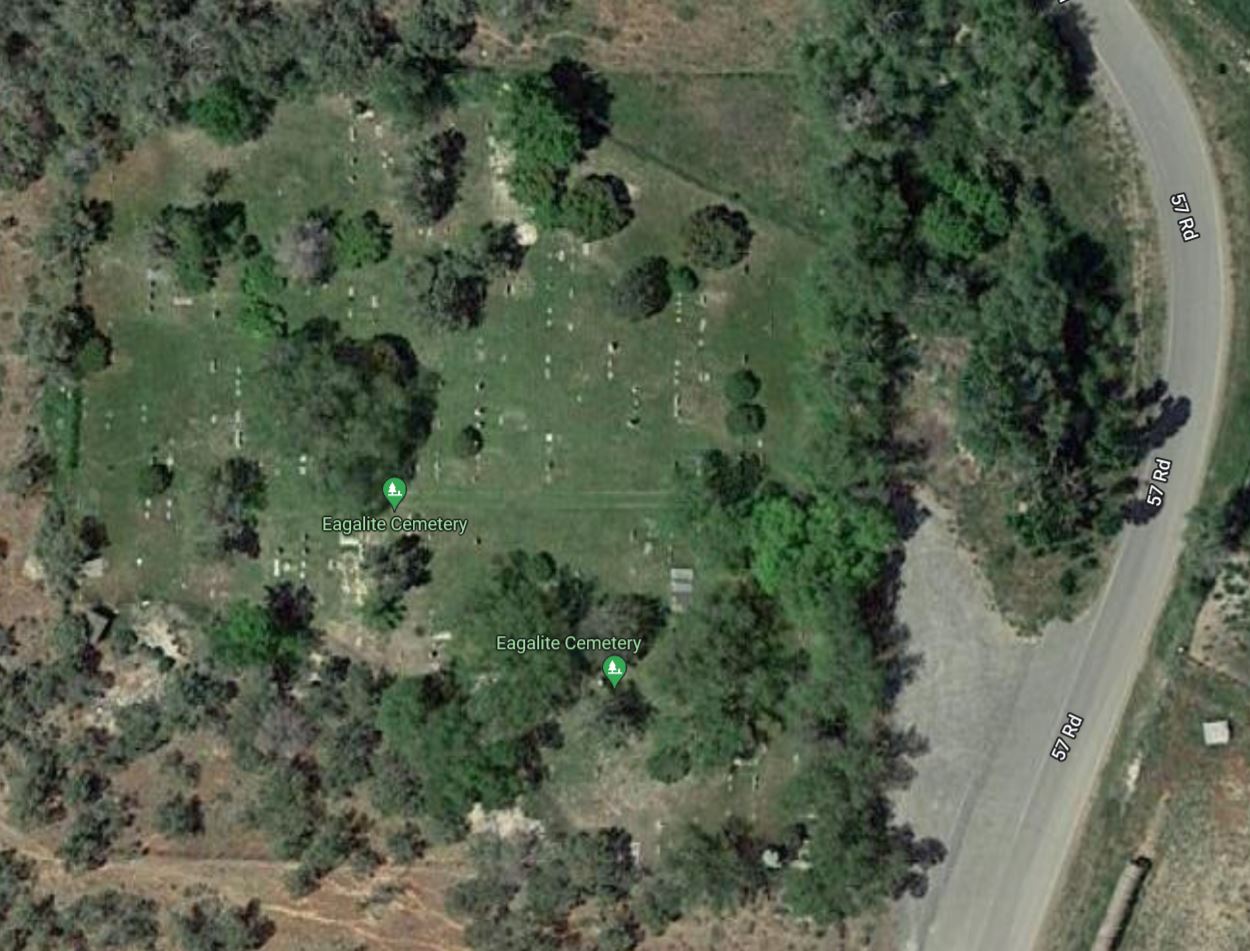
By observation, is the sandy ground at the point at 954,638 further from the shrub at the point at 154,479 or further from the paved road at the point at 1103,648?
the shrub at the point at 154,479

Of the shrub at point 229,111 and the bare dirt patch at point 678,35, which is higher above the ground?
the bare dirt patch at point 678,35

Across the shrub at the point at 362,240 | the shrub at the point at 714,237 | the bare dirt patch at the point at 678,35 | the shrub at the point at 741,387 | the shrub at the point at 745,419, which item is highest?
the bare dirt patch at the point at 678,35

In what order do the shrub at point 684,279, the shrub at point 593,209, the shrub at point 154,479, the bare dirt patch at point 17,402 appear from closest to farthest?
the shrub at point 593,209 → the shrub at point 684,279 → the shrub at point 154,479 → the bare dirt patch at point 17,402

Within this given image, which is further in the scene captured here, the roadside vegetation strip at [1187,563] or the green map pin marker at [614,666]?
the green map pin marker at [614,666]

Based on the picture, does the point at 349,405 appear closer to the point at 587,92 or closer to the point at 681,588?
the point at 681,588

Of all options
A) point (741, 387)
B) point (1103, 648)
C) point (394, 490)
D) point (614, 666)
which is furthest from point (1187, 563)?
point (394, 490)

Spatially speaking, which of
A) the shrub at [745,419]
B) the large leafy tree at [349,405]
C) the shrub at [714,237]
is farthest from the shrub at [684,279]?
the large leafy tree at [349,405]

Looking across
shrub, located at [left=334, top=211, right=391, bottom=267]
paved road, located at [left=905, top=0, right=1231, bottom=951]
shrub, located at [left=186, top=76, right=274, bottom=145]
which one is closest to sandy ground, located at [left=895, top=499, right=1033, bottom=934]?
paved road, located at [left=905, top=0, right=1231, bottom=951]

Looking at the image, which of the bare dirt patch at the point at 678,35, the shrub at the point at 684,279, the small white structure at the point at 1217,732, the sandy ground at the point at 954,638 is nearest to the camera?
the small white structure at the point at 1217,732

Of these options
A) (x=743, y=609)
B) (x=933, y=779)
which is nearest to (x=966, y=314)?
(x=743, y=609)
